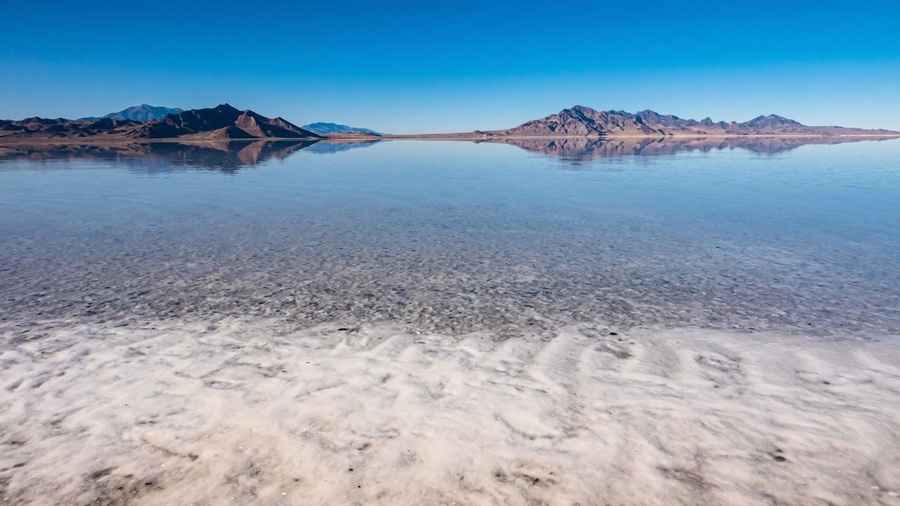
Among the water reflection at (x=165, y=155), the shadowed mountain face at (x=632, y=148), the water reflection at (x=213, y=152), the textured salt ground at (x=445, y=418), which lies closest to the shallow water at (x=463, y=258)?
the textured salt ground at (x=445, y=418)

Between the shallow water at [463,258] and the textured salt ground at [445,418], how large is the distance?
1263 mm

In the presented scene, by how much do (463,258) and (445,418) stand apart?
8357 mm

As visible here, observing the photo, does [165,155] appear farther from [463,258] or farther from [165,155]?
[463,258]

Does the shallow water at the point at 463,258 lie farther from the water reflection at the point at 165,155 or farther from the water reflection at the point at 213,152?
the water reflection at the point at 213,152

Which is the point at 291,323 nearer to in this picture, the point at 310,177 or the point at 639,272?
the point at 639,272

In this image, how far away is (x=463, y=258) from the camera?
563 inches

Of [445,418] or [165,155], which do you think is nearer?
[445,418]

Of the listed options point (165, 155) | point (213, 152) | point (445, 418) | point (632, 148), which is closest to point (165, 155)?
point (165, 155)

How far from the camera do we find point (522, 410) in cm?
634

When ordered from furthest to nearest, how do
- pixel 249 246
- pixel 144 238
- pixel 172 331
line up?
pixel 144 238 < pixel 249 246 < pixel 172 331

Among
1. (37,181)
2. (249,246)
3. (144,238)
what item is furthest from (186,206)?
(37,181)

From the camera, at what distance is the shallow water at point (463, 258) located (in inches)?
395

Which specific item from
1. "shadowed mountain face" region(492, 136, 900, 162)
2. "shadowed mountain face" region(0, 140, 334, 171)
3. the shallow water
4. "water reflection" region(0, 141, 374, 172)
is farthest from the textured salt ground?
"shadowed mountain face" region(492, 136, 900, 162)

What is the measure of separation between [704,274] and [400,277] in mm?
7624
